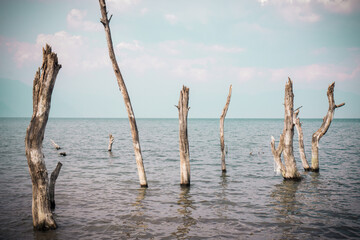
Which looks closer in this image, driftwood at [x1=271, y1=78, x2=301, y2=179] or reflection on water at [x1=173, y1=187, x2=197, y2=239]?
reflection on water at [x1=173, y1=187, x2=197, y2=239]

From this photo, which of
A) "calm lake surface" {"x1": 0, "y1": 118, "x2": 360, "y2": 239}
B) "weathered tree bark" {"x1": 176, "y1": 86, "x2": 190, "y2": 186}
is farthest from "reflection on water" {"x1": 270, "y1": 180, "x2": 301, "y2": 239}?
"weathered tree bark" {"x1": 176, "y1": 86, "x2": 190, "y2": 186}

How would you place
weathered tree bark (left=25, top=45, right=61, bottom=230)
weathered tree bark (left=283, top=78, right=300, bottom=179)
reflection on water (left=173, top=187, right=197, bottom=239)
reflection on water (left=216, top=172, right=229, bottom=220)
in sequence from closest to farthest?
1. weathered tree bark (left=25, top=45, right=61, bottom=230)
2. reflection on water (left=173, top=187, right=197, bottom=239)
3. reflection on water (left=216, top=172, right=229, bottom=220)
4. weathered tree bark (left=283, top=78, right=300, bottom=179)

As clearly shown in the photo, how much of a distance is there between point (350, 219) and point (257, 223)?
319cm

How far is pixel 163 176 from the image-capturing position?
15.4 metres

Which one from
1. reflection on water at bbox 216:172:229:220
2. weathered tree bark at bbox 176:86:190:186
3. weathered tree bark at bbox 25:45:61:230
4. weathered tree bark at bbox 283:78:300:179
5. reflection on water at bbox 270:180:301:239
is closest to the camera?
weathered tree bark at bbox 25:45:61:230

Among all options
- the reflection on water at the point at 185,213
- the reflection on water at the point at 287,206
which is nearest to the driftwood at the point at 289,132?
the reflection on water at the point at 287,206

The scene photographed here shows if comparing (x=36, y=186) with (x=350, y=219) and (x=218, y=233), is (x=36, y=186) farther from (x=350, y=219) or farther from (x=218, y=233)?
(x=350, y=219)

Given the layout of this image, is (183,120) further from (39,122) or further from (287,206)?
(39,122)

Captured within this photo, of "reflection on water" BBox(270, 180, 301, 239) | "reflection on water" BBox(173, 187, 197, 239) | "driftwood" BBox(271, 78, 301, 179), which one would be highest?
"driftwood" BBox(271, 78, 301, 179)

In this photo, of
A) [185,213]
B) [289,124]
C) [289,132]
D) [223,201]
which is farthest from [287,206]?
[289,124]

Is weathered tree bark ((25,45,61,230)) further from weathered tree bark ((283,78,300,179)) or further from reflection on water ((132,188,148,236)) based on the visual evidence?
weathered tree bark ((283,78,300,179))

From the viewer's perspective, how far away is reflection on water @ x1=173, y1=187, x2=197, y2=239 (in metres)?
7.46

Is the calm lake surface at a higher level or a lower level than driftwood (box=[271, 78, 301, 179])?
lower

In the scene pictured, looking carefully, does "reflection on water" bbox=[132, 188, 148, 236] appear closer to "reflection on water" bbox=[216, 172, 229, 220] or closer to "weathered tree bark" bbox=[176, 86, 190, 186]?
"weathered tree bark" bbox=[176, 86, 190, 186]
